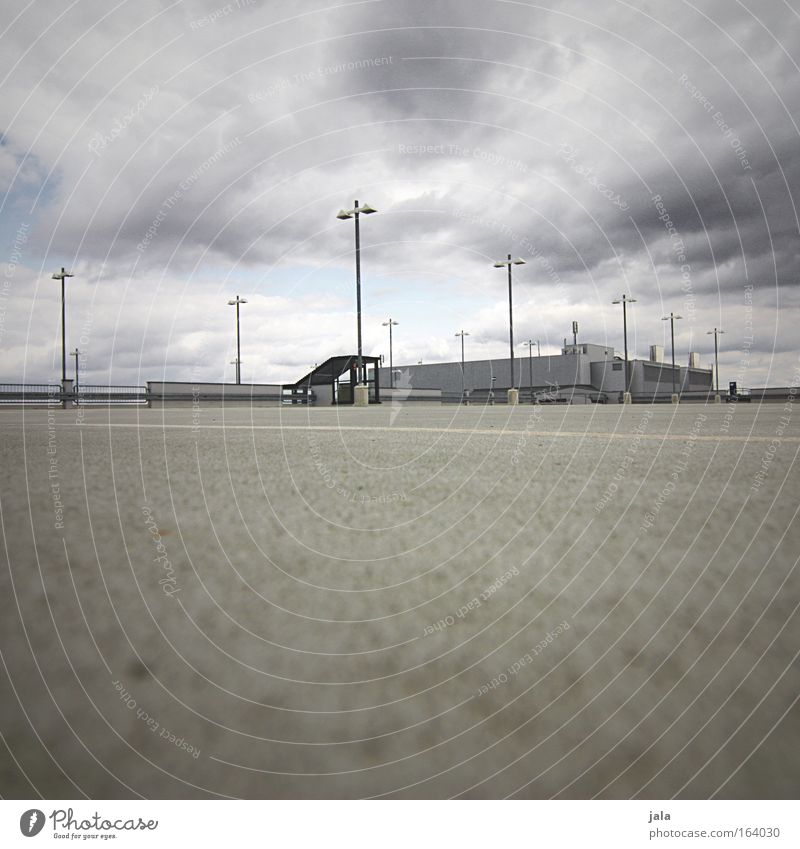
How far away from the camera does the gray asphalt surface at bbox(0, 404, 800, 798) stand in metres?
0.77

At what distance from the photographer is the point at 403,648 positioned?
111cm

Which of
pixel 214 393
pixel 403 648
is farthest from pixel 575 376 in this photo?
pixel 403 648

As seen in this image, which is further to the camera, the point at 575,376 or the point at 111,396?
the point at 575,376

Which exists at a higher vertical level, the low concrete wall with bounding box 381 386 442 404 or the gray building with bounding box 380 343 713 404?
the gray building with bounding box 380 343 713 404

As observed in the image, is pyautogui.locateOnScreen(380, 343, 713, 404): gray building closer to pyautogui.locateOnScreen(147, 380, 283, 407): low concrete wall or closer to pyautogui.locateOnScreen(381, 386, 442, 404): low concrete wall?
pyautogui.locateOnScreen(381, 386, 442, 404): low concrete wall

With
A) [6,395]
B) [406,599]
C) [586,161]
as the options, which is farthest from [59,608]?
[6,395]

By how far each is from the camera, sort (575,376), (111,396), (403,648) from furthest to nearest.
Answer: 1. (575,376)
2. (111,396)
3. (403,648)

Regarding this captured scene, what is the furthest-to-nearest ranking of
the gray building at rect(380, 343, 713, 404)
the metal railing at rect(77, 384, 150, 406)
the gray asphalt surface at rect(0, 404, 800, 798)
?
the gray building at rect(380, 343, 713, 404) < the metal railing at rect(77, 384, 150, 406) < the gray asphalt surface at rect(0, 404, 800, 798)

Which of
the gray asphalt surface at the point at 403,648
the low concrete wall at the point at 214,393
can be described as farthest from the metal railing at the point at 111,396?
the gray asphalt surface at the point at 403,648

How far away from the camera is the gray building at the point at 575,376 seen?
70.4 metres

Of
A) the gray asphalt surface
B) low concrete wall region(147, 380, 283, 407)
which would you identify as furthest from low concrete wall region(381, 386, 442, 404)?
the gray asphalt surface

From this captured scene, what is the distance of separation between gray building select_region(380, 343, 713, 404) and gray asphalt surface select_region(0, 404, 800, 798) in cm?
6044

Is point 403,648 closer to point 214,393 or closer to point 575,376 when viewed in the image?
point 214,393

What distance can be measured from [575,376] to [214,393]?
50.8 meters
